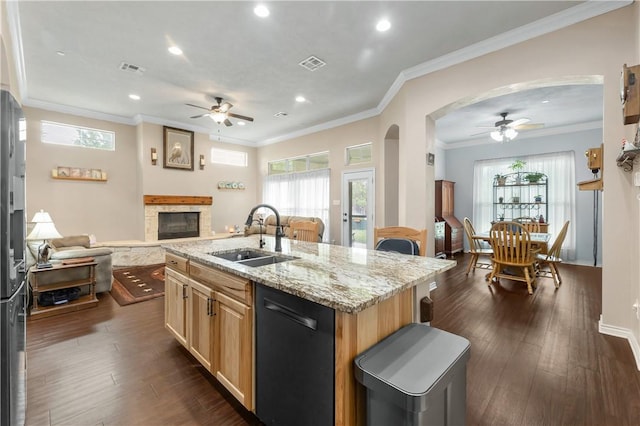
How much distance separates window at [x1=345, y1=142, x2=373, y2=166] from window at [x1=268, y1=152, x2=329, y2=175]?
0.69m

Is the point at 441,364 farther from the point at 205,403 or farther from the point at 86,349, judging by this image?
the point at 86,349

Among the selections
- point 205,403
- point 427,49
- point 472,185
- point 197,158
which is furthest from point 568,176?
point 197,158

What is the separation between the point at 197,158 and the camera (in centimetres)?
739

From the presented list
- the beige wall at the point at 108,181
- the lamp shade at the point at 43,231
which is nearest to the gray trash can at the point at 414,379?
the lamp shade at the point at 43,231

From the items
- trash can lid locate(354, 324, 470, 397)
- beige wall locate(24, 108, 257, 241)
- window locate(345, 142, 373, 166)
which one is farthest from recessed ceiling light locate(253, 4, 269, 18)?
beige wall locate(24, 108, 257, 241)

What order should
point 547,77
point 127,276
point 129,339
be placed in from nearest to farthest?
1. point 129,339
2. point 547,77
3. point 127,276

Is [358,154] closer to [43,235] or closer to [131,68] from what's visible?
[131,68]

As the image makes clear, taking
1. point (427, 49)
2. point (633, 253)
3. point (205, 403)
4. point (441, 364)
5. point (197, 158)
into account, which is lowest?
point (205, 403)

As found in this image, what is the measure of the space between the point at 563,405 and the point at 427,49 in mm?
3752

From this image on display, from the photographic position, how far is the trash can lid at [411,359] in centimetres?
104

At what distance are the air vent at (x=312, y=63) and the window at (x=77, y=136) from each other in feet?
17.0

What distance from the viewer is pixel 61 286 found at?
3.44 m

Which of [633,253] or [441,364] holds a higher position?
[633,253]

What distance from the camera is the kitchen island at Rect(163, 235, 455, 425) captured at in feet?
3.80
